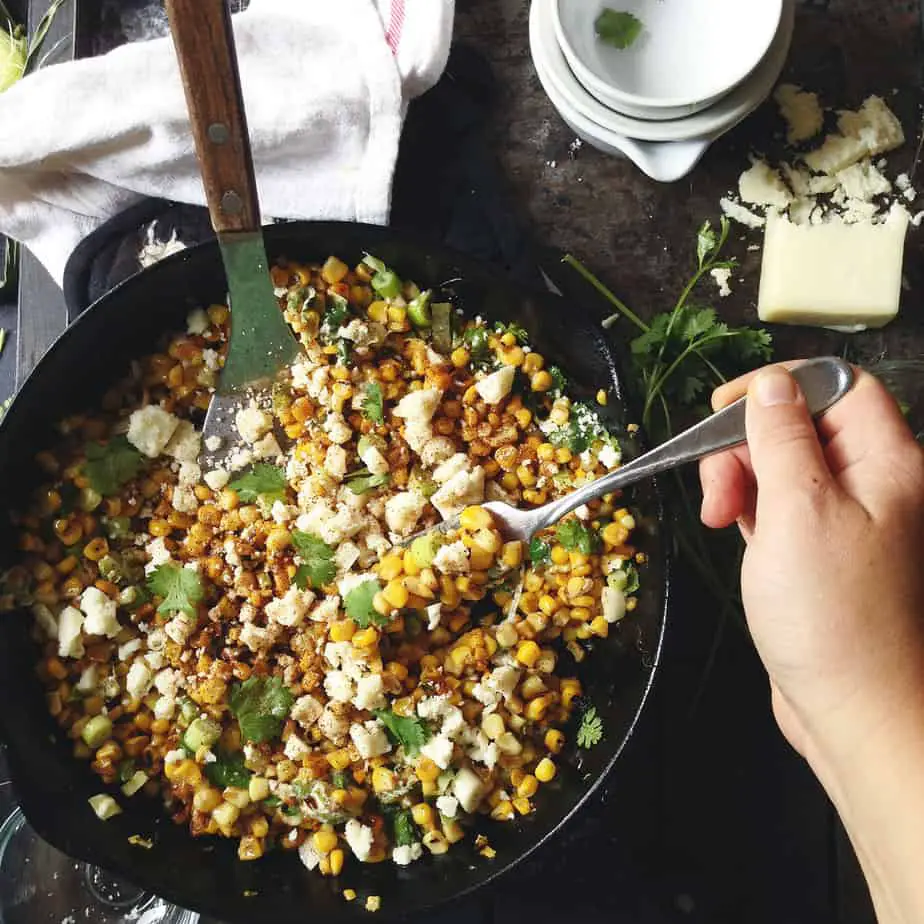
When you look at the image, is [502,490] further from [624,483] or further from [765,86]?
[765,86]

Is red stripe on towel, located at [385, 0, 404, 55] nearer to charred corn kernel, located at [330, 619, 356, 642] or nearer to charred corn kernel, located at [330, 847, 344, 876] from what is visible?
charred corn kernel, located at [330, 619, 356, 642]

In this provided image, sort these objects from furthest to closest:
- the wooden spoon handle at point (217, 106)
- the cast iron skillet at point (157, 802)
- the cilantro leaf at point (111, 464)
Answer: the cilantro leaf at point (111, 464)
the cast iron skillet at point (157, 802)
the wooden spoon handle at point (217, 106)

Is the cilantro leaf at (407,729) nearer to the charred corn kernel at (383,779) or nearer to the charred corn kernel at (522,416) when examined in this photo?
the charred corn kernel at (383,779)

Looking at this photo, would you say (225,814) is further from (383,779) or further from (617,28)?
(617,28)

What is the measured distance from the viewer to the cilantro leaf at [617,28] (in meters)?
2.05

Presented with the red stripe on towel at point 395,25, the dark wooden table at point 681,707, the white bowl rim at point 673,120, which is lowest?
the dark wooden table at point 681,707

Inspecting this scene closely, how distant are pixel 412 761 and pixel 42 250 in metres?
1.28

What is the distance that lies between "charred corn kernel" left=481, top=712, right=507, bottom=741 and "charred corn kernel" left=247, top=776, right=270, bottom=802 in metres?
0.40

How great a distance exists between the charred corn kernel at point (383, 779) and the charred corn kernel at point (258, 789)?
189mm

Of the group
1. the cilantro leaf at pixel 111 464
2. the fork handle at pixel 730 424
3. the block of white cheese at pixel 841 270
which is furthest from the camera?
the block of white cheese at pixel 841 270

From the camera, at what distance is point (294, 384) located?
190 centimetres

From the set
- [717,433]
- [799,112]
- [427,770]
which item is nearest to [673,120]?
[799,112]

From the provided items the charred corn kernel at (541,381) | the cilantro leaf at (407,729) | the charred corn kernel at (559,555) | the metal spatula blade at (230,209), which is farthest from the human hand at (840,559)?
the metal spatula blade at (230,209)

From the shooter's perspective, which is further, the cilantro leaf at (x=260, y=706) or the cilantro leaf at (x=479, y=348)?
the cilantro leaf at (x=479, y=348)
